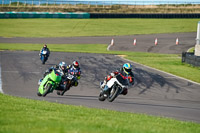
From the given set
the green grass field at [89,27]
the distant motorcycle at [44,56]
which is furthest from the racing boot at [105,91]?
the green grass field at [89,27]

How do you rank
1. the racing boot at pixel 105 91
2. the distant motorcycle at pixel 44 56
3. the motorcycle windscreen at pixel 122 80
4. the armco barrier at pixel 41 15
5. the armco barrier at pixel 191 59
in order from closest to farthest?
the motorcycle windscreen at pixel 122 80 → the racing boot at pixel 105 91 → the distant motorcycle at pixel 44 56 → the armco barrier at pixel 191 59 → the armco barrier at pixel 41 15

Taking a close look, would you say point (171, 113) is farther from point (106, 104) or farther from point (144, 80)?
point (144, 80)

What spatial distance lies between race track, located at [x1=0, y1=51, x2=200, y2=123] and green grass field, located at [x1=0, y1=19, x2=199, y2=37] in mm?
31706

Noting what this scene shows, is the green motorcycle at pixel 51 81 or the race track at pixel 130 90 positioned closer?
the race track at pixel 130 90

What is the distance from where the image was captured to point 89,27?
67625 millimetres

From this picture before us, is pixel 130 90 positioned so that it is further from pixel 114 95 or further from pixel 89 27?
pixel 89 27

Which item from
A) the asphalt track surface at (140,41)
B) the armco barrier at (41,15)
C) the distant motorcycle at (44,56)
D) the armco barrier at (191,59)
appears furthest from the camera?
the armco barrier at (41,15)

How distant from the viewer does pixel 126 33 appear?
63.0 meters

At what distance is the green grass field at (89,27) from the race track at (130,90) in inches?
1248

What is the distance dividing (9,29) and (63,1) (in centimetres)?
1957

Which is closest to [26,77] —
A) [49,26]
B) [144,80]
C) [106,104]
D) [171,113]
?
[144,80]

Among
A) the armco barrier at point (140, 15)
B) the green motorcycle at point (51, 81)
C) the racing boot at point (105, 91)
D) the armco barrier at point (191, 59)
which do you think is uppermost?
the armco barrier at point (140, 15)

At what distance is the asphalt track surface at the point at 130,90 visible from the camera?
15484 mm

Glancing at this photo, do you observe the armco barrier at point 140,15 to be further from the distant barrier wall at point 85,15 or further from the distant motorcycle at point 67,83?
the distant motorcycle at point 67,83
